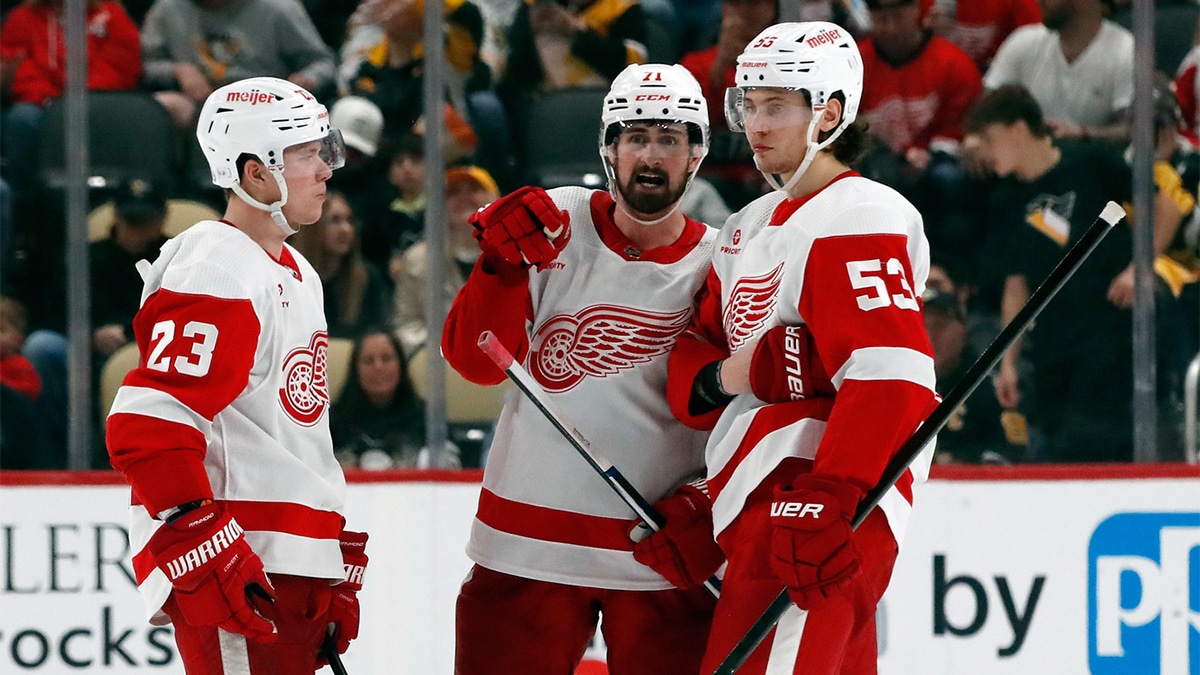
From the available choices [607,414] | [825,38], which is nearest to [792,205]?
[825,38]

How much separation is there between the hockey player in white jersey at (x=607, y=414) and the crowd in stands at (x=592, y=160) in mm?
1126

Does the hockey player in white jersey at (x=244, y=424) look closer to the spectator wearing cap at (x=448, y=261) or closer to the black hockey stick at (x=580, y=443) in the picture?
the black hockey stick at (x=580, y=443)

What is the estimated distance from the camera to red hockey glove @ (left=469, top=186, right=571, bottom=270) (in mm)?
2438

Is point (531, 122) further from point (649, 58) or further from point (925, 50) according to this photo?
point (925, 50)

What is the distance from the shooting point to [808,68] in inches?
91.7

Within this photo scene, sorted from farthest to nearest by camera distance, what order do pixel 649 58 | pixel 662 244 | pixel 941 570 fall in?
pixel 649 58 < pixel 941 570 < pixel 662 244

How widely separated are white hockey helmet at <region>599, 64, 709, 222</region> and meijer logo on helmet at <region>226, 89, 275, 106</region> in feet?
1.76

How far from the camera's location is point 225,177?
7.96ft

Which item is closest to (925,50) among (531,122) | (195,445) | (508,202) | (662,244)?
(531,122)

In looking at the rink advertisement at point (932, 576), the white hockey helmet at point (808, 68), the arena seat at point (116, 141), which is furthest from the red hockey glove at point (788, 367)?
the arena seat at point (116, 141)

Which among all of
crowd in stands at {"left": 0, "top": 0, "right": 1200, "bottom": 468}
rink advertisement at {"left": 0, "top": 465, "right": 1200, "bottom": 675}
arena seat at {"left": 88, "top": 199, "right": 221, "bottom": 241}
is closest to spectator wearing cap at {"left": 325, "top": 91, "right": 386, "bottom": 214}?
crowd in stands at {"left": 0, "top": 0, "right": 1200, "bottom": 468}

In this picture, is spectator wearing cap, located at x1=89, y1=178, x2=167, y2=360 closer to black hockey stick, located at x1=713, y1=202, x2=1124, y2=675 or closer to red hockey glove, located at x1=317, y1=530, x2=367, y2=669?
red hockey glove, located at x1=317, y1=530, x2=367, y2=669

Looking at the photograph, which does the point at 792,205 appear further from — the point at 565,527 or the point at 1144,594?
the point at 1144,594

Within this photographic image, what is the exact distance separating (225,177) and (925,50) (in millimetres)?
1970
